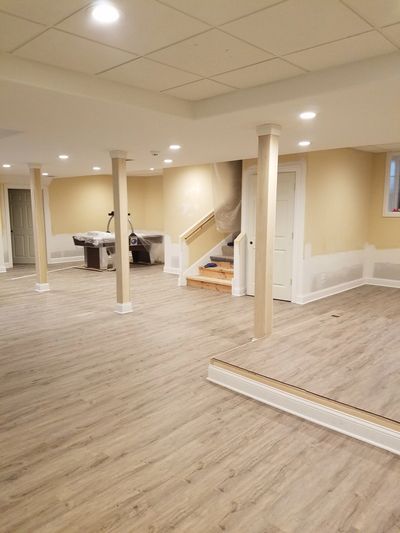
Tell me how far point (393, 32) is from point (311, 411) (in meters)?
2.45

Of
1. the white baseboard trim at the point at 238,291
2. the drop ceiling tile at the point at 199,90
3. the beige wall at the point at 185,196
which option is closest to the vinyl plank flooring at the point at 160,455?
the white baseboard trim at the point at 238,291

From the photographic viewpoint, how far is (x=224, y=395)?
3209mm

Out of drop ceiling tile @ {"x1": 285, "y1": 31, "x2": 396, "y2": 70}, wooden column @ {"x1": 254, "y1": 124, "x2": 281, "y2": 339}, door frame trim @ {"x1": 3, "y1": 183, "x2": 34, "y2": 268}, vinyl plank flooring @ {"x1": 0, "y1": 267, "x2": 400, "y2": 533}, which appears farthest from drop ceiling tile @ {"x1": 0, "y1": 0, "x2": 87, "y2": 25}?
door frame trim @ {"x1": 3, "y1": 183, "x2": 34, "y2": 268}

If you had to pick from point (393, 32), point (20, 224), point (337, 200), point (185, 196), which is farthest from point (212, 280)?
point (20, 224)

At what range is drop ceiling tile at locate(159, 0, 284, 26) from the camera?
1.90 metres

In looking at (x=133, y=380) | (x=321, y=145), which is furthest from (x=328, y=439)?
(x=321, y=145)

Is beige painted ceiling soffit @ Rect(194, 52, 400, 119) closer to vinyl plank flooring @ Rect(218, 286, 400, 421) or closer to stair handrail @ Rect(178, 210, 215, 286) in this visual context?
vinyl plank flooring @ Rect(218, 286, 400, 421)

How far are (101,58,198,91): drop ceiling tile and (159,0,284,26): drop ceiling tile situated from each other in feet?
2.31

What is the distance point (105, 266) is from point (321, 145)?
577 centimetres

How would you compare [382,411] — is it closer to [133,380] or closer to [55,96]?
[133,380]

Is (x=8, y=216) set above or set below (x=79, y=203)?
below

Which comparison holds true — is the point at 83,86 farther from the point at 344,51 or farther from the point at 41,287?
the point at 41,287

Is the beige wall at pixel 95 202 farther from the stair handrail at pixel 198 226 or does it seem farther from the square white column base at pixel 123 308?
the square white column base at pixel 123 308

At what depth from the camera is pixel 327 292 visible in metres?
6.59
